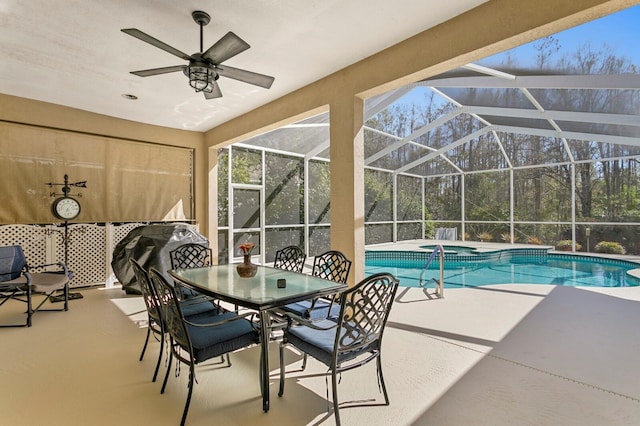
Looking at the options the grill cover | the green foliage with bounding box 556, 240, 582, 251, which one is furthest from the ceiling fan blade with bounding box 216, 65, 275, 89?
the green foliage with bounding box 556, 240, 582, 251

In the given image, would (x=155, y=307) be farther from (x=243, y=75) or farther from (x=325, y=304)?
(x=243, y=75)

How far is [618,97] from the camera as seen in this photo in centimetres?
537

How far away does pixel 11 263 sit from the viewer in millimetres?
4348

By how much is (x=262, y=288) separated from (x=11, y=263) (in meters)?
4.01

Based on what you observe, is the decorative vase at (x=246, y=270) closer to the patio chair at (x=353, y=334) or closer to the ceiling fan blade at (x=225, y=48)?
the patio chair at (x=353, y=334)

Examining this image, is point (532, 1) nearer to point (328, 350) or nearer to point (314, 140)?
point (328, 350)

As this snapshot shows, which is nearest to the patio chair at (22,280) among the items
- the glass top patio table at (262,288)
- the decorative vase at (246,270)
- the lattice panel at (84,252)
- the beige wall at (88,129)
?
the lattice panel at (84,252)

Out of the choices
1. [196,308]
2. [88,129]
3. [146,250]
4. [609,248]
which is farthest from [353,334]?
[609,248]

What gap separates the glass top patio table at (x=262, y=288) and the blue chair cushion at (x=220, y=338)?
0.15 m

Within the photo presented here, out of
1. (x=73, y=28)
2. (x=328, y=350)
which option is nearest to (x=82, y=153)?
(x=73, y=28)

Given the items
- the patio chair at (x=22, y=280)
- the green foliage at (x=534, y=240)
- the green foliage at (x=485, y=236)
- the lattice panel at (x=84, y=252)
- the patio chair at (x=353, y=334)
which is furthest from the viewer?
the green foliage at (x=485, y=236)

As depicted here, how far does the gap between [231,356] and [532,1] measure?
3854 mm

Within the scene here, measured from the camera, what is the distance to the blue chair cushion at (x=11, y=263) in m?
4.27

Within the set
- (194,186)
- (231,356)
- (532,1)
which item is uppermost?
(532,1)
